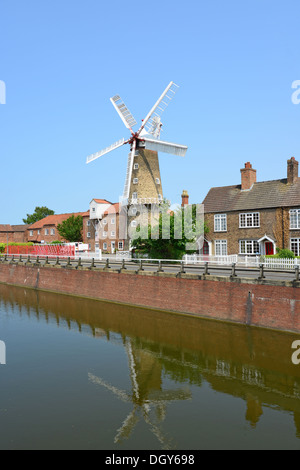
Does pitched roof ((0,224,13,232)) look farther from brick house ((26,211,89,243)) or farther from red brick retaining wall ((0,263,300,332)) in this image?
red brick retaining wall ((0,263,300,332))

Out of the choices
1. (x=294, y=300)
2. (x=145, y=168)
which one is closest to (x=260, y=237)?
(x=145, y=168)

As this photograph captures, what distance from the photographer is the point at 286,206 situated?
39.4 metres

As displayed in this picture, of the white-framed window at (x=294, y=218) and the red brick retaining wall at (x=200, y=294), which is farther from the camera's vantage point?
the white-framed window at (x=294, y=218)

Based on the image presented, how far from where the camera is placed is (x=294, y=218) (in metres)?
39.2

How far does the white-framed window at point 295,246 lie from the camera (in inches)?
1537

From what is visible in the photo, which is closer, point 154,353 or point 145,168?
point 154,353

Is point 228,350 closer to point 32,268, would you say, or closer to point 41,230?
point 32,268

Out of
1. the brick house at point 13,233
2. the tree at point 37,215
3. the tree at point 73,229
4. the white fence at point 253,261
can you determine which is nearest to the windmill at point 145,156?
the white fence at point 253,261

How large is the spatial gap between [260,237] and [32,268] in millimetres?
26140

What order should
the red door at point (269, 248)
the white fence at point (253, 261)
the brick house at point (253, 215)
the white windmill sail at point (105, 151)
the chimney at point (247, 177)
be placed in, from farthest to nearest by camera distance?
1. the white windmill sail at point (105, 151)
2. the chimney at point (247, 177)
3. the red door at point (269, 248)
4. the brick house at point (253, 215)
5. the white fence at point (253, 261)

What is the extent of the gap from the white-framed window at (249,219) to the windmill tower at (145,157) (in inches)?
440

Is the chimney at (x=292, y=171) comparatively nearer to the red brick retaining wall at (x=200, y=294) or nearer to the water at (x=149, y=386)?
the red brick retaining wall at (x=200, y=294)

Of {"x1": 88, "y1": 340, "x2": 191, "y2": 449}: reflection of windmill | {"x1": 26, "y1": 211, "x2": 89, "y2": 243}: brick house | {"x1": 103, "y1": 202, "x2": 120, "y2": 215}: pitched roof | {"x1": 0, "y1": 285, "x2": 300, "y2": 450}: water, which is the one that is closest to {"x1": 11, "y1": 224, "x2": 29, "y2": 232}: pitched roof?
{"x1": 26, "y1": 211, "x2": 89, "y2": 243}: brick house

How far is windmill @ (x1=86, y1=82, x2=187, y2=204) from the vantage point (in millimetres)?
48031
